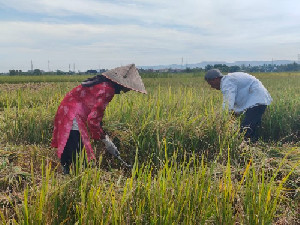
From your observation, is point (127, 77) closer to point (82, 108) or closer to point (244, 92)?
point (82, 108)

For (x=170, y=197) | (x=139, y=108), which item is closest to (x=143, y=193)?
(x=170, y=197)

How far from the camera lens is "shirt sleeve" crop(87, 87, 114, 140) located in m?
2.70

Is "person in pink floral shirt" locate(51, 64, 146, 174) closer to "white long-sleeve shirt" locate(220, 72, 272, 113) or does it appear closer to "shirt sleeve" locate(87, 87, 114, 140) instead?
"shirt sleeve" locate(87, 87, 114, 140)

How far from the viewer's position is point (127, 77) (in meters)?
2.95

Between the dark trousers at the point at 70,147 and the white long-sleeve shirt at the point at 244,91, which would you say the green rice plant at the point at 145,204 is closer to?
the dark trousers at the point at 70,147

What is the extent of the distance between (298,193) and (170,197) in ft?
4.17

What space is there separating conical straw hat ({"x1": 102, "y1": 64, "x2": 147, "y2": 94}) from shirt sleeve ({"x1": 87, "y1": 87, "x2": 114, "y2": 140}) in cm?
12

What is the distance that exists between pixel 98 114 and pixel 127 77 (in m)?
0.49

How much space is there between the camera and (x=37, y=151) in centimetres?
319

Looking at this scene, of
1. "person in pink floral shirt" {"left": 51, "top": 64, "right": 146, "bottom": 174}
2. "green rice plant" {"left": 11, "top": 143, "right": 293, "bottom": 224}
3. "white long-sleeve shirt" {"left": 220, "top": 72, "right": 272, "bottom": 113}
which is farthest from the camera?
"white long-sleeve shirt" {"left": 220, "top": 72, "right": 272, "bottom": 113}

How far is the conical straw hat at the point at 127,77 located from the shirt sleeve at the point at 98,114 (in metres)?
0.12

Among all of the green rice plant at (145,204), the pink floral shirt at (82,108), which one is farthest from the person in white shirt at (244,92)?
the green rice plant at (145,204)

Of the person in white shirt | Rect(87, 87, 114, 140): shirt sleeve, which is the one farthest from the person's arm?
Rect(87, 87, 114, 140): shirt sleeve

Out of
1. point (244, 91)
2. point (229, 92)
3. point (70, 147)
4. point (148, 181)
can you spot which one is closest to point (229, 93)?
point (229, 92)
